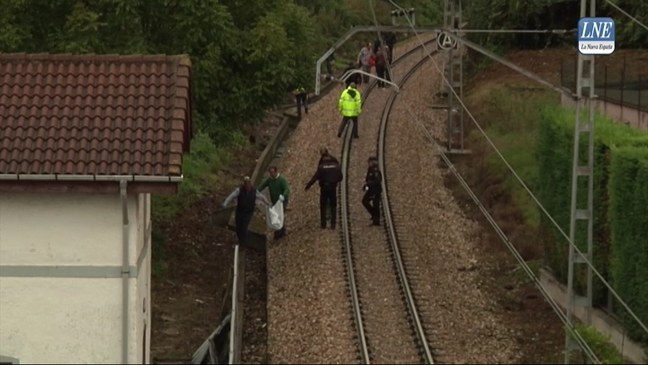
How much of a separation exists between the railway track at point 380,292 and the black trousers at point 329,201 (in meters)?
0.42

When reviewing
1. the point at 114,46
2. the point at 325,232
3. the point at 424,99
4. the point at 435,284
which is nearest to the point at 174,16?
the point at 114,46

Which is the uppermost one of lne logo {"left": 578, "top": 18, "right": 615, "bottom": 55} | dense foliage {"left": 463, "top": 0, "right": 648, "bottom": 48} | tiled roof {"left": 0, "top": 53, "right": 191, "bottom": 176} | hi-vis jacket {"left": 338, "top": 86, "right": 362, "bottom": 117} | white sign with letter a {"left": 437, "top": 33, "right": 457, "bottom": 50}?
dense foliage {"left": 463, "top": 0, "right": 648, "bottom": 48}

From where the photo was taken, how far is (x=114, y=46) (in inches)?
1061

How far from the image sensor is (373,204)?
28.9m

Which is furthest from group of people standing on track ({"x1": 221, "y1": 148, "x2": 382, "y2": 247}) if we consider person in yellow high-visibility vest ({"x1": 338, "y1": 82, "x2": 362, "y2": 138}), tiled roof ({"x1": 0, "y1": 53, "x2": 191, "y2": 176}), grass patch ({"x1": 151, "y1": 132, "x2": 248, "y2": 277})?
tiled roof ({"x1": 0, "y1": 53, "x2": 191, "y2": 176})

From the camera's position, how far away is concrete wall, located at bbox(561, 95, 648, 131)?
30.7 m

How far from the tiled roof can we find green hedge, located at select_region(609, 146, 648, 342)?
682 cm

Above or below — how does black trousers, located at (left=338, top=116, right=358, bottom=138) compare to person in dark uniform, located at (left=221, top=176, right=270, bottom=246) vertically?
above

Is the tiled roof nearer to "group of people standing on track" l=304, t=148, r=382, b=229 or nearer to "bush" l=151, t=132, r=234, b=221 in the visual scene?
"group of people standing on track" l=304, t=148, r=382, b=229

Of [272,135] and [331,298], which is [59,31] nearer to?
[331,298]

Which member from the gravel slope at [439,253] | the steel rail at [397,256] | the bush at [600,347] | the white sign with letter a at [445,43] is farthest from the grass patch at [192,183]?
the bush at [600,347]

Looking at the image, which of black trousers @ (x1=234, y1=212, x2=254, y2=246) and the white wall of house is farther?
black trousers @ (x1=234, y1=212, x2=254, y2=246)

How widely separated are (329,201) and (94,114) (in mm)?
10602

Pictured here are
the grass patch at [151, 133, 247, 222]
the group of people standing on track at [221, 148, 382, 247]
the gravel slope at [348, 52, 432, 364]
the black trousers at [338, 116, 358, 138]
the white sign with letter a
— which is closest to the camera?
the gravel slope at [348, 52, 432, 364]
